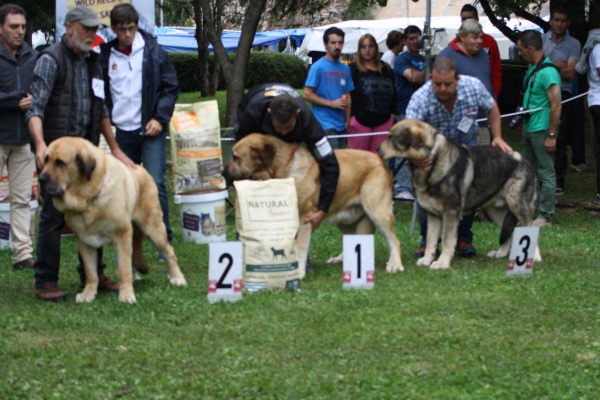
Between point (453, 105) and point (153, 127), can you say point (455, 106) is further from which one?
point (153, 127)

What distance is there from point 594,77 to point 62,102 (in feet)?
21.6

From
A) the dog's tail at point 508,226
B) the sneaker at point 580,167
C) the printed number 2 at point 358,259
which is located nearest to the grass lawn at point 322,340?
the printed number 2 at point 358,259

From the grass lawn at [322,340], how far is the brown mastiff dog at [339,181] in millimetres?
423

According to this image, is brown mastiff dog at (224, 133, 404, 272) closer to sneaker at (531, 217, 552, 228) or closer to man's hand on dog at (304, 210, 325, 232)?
man's hand on dog at (304, 210, 325, 232)

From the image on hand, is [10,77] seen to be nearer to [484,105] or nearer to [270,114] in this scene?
[270,114]

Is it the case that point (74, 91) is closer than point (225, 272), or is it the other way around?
point (225, 272)

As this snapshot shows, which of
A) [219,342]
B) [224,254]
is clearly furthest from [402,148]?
[219,342]

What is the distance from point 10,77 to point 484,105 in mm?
3863

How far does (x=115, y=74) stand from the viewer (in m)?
7.31

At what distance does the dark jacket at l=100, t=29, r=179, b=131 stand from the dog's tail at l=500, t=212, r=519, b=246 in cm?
297

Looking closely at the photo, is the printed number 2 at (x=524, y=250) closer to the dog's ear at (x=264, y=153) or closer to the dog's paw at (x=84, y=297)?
the dog's ear at (x=264, y=153)

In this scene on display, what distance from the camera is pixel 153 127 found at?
730 cm

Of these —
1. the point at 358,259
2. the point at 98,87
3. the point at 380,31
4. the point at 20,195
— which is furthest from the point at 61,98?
the point at 380,31

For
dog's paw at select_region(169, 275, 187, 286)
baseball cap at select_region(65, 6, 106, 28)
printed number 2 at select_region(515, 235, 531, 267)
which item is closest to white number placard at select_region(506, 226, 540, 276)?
printed number 2 at select_region(515, 235, 531, 267)
